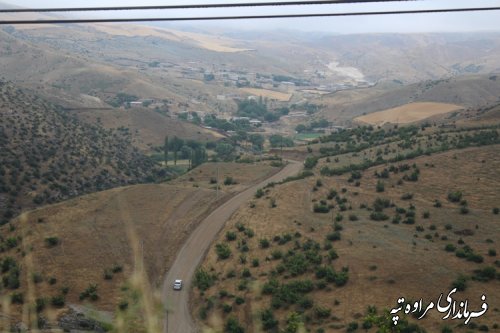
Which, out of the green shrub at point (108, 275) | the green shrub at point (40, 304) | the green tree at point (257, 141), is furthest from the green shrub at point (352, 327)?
the green tree at point (257, 141)

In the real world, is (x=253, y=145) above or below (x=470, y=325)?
above

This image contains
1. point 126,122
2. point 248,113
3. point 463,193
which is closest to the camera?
point 463,193

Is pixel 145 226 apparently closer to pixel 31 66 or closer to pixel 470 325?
pixel 470 325

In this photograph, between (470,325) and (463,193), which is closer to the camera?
(470,325)

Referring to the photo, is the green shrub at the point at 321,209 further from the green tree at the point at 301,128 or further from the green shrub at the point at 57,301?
the green tree at the point at 301,128

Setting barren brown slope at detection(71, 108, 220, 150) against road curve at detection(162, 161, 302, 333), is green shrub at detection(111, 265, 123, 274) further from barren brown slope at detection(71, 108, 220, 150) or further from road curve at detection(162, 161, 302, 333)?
barren brown slope at detection(71, 108, 220, 150)

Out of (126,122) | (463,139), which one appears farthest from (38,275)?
(126,122)
